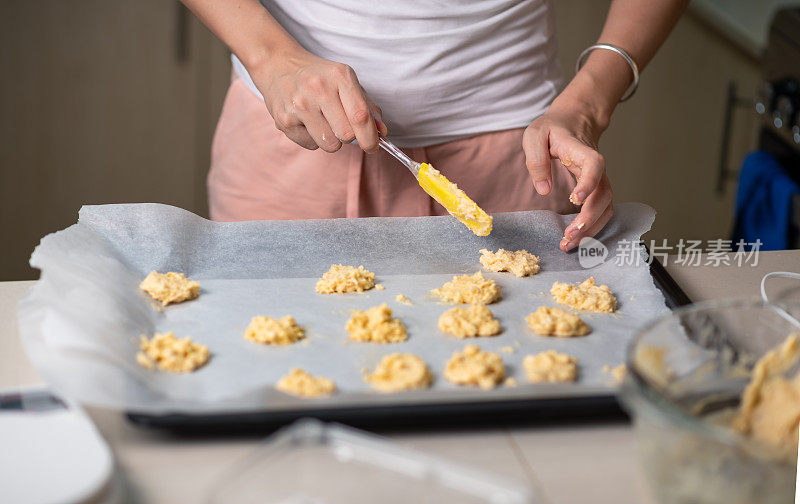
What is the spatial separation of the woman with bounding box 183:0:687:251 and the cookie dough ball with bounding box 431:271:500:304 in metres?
0.18

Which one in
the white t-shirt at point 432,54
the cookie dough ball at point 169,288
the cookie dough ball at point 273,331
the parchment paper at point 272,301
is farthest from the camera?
the white t-shirt at point 432,54

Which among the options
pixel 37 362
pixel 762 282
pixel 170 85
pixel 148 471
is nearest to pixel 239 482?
pixel 148 471

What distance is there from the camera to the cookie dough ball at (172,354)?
33.8 inches

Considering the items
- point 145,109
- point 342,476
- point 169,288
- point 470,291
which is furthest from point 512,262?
point 145,109

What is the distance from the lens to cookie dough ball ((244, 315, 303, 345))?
927mm

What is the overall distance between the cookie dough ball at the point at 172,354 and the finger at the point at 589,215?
54 centimetres

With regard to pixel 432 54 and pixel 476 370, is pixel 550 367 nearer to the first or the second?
pixel 476 370

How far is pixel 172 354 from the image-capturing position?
34.2 inches

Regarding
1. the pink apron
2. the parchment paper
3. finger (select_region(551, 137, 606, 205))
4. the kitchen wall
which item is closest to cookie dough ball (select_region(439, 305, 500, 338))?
the parchment paper

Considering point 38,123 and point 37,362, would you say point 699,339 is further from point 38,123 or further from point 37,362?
point 38,123

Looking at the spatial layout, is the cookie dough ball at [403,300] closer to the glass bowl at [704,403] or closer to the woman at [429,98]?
the woman at [429,98]

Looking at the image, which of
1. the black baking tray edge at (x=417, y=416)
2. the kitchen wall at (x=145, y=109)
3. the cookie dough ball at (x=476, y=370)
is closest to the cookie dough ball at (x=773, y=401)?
the black baking tray edge at (x=417, y=416)

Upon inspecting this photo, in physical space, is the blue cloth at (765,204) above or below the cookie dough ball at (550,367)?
below

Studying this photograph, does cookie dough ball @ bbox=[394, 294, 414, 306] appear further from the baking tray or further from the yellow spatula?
the yellow spatula
